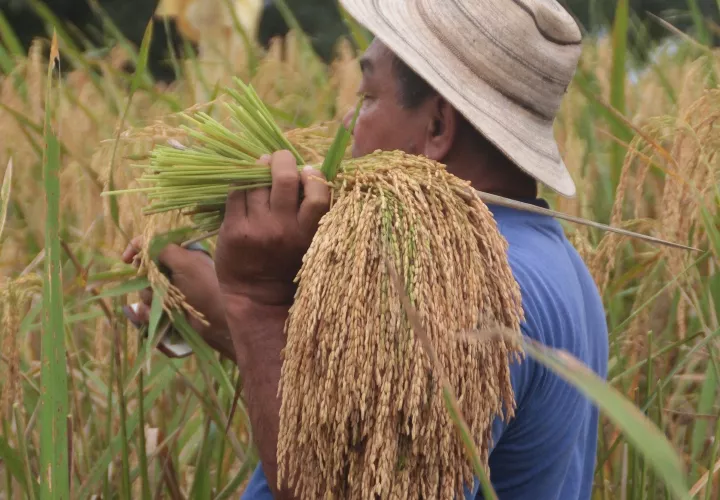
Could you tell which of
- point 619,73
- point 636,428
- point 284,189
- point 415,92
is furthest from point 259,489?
point 619,73

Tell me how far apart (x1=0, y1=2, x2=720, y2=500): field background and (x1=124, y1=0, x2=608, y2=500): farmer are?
0.39 ft

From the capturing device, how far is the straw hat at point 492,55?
1.46 metres

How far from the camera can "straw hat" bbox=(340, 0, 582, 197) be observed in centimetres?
146

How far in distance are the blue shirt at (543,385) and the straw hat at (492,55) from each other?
0.32 feet

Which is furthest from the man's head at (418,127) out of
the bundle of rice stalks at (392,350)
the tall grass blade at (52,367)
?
the tall grass blade at (52,367)

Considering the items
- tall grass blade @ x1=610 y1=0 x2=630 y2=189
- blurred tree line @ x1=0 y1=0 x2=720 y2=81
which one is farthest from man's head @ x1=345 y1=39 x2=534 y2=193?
blurred tree line @ x1=0 y1=0 x2=720 y2=81

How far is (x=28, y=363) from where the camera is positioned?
6.52 feet

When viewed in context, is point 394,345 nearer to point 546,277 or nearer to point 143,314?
point 546,277

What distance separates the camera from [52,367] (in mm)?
1104

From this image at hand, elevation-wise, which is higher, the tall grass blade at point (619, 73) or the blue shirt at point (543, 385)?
the tall grass blade at point (619, 73)

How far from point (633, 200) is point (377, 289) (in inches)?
60.7

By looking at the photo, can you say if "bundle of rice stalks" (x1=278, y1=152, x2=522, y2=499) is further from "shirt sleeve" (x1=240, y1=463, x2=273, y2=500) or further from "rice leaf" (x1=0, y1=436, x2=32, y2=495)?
"rice leaf" (x1=0, y1=436, x2=32, y2=495)

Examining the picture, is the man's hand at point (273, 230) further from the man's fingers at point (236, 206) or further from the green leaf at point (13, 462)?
the green leaf at point (13, 462)

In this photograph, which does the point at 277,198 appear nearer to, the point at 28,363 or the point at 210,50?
the point at 28,363
